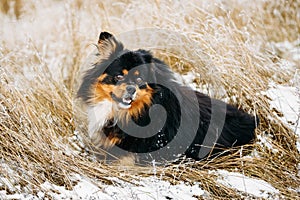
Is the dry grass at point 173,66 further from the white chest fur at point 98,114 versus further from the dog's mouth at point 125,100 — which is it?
the dog's mouth at point 125,100

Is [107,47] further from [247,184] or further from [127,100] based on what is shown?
[247,184]

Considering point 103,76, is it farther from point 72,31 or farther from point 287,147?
point 72,31

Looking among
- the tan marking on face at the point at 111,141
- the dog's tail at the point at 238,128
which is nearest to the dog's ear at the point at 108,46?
the tan marking on face at the point at 111,141

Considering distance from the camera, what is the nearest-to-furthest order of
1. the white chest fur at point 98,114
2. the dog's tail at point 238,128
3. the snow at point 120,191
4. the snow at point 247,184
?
the snow at point 120,191, the snow at point 247,184, the white chest fur at point 98,114, the dog's tail at point 238,128

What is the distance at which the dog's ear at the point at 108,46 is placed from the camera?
360 cm

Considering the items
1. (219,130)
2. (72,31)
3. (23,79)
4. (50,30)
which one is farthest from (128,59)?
(50,30)

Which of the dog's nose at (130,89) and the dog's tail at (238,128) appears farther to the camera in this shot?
the dog's tail at (238,128)

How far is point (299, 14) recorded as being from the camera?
5.88 m

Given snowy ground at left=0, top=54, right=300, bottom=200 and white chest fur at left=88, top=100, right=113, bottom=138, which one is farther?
white chest fur at left=88, top=100, right=113, bottom=138

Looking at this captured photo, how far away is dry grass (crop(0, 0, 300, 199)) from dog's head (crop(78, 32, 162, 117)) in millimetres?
508

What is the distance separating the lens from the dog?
11.4 feet

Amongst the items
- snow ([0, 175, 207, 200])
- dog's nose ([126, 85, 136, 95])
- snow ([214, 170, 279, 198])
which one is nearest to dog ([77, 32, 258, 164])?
dog's nose ([126, 85, 136, 95])

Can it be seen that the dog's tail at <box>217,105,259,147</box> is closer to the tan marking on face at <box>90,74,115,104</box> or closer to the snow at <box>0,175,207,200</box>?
the snow at <box>0,175,207,200</box>

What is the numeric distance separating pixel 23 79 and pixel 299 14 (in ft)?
12.4
